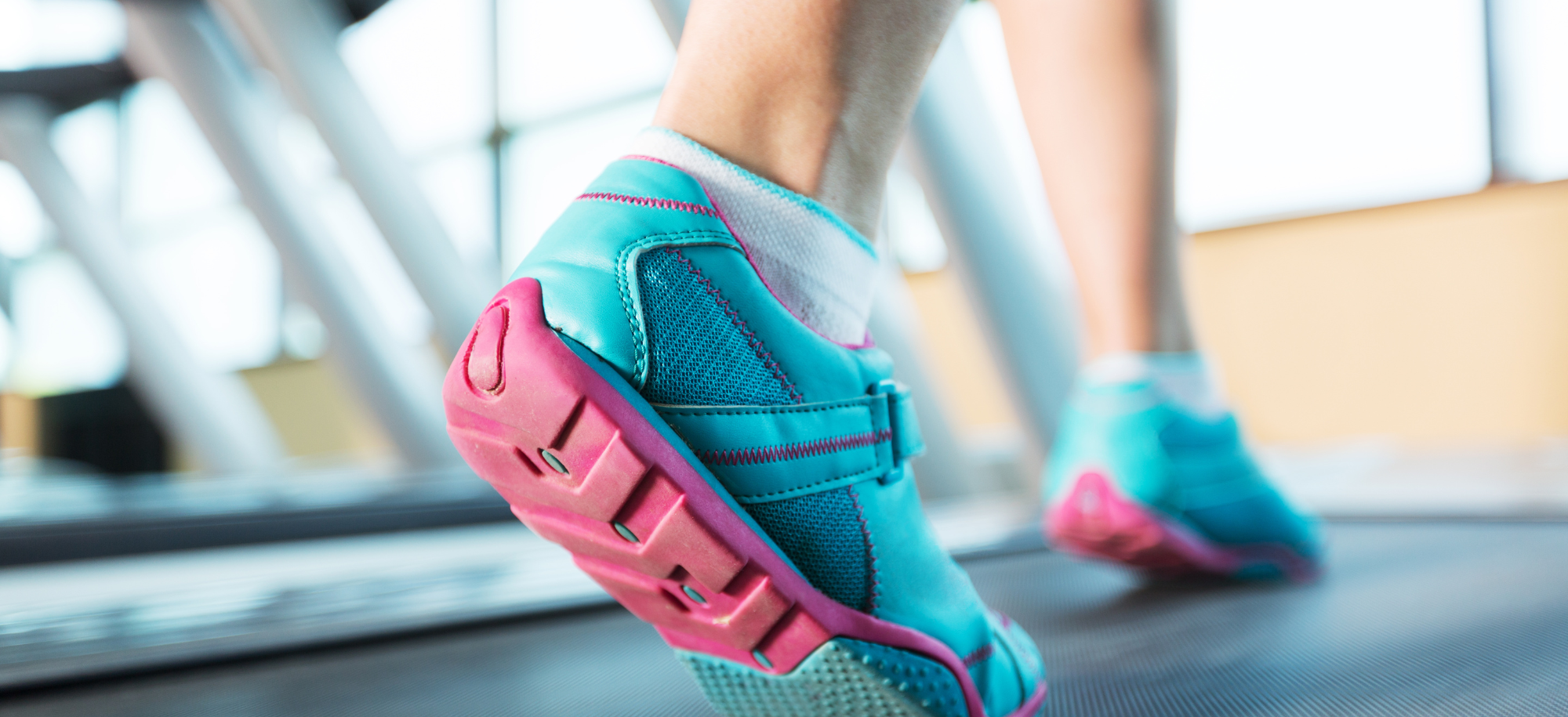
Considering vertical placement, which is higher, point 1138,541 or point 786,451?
point 786,451

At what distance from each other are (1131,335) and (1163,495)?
148mm

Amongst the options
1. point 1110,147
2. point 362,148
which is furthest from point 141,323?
point 1110,147

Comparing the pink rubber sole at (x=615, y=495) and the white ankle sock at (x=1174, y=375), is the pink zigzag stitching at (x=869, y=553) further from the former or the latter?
the white ankle sock at (x=1174, y=375)

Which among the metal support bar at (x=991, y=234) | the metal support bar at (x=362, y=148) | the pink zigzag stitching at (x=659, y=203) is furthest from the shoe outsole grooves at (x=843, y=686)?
the metal support bar at (x=362, y=148)

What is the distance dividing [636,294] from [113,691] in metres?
0.60

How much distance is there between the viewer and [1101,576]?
→ 40.1 inches

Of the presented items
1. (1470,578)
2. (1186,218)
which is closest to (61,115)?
(1186,218)

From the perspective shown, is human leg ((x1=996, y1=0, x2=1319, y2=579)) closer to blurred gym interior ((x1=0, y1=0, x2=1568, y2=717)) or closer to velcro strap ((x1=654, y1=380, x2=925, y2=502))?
blurred gym interior ((x1=0, y1=0, x2=1568, y2=717))

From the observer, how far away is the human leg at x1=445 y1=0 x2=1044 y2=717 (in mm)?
413

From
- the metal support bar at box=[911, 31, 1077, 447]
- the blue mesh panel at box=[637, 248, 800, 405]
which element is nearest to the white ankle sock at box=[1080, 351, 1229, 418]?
the blue mesh panel at box=[637, 248, 800, 405]

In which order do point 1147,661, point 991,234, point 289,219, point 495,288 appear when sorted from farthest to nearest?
point 495,288
point 289,219
point 991,234
point 1147,661

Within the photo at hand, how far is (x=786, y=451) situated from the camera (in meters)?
0.46

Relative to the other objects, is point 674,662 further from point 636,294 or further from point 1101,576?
point 1101,576

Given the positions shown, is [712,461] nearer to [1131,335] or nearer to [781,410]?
[781,410]
